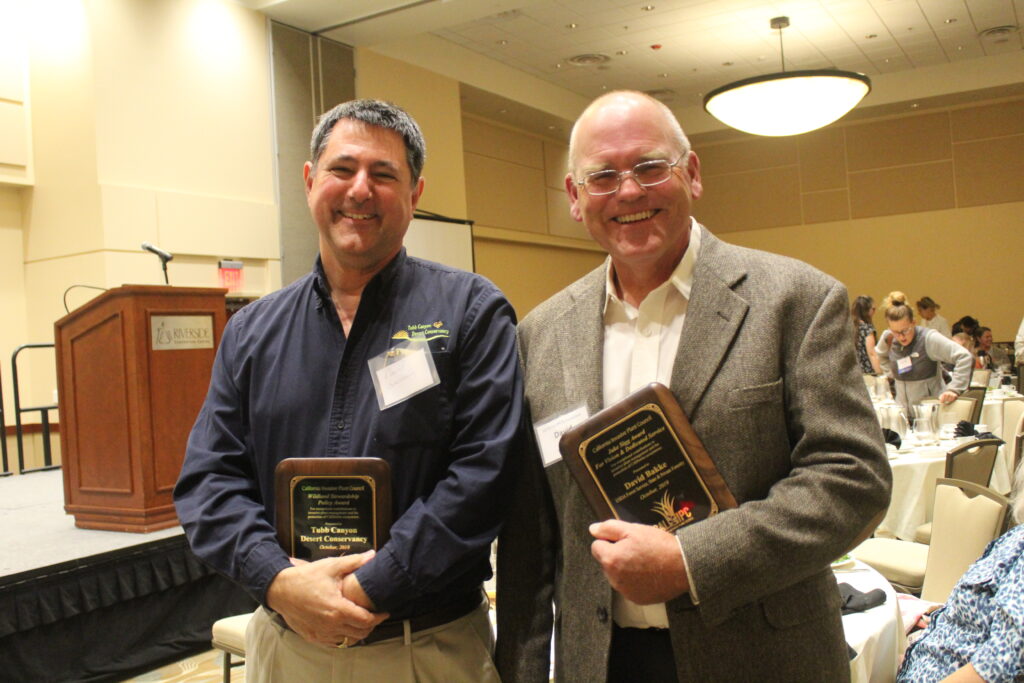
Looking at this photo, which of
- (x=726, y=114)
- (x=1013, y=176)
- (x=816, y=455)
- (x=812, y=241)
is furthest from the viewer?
(x=812, y=241)

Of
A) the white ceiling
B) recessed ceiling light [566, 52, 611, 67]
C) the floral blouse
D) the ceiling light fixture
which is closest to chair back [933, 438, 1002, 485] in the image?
the floral blouse

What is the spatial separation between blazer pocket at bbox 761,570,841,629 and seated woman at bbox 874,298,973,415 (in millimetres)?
5623

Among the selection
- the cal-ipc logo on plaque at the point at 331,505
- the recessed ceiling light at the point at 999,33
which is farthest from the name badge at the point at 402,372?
the recessed ceiling light at the point at 999,33

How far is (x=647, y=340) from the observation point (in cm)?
140

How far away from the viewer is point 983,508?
2.98 meters

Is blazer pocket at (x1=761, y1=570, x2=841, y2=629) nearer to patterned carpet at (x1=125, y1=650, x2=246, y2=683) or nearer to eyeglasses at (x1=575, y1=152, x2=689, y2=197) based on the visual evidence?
eyeglasses at (x1=575, y1=152, x2=689, y2=197)

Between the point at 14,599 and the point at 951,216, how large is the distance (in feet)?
40.8

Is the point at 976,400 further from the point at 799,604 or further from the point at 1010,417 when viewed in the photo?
the point at 799,604

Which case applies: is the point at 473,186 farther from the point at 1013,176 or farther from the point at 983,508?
the point at 983,508

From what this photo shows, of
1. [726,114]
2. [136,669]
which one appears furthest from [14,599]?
[726,114]

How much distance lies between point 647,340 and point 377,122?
0.66 m

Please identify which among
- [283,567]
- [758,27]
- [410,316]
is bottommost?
[283,567]

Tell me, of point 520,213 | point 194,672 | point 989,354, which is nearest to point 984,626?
point 194,672

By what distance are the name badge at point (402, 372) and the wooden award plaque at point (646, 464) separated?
1.08 feet
